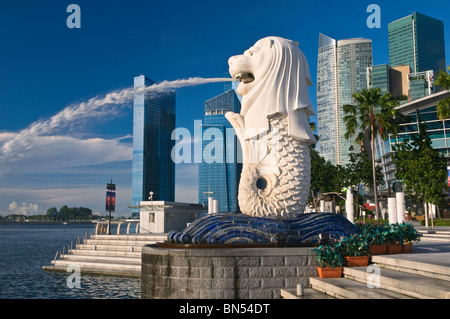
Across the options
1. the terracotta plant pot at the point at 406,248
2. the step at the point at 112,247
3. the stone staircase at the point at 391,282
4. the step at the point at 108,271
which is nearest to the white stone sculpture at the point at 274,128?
the terracotta plant pot at the point at 406,248

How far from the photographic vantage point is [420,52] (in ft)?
635

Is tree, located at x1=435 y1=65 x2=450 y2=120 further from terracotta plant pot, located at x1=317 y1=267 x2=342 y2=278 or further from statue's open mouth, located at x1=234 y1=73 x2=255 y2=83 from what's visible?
terracotta plant pot, located at x1=317 y1=267 x2=342 y2=278

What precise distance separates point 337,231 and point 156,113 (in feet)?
175

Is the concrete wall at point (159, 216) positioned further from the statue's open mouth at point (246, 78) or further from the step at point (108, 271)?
the statue's open mouth at point (246, 78)

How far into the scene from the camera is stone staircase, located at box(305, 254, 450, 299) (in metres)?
7.32

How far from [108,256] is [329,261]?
49.6 ft

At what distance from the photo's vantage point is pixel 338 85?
533ft

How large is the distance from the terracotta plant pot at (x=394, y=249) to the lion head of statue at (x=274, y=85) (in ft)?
13.0

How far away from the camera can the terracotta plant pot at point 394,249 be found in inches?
440

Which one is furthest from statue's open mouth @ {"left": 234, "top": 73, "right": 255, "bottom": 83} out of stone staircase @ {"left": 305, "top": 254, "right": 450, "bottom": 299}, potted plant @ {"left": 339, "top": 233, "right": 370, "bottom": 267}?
stone staircase @ {"left": 305, "top": 254, "right": 450, "bottom": 299}

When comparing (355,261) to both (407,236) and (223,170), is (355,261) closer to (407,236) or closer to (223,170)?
(407,236)
